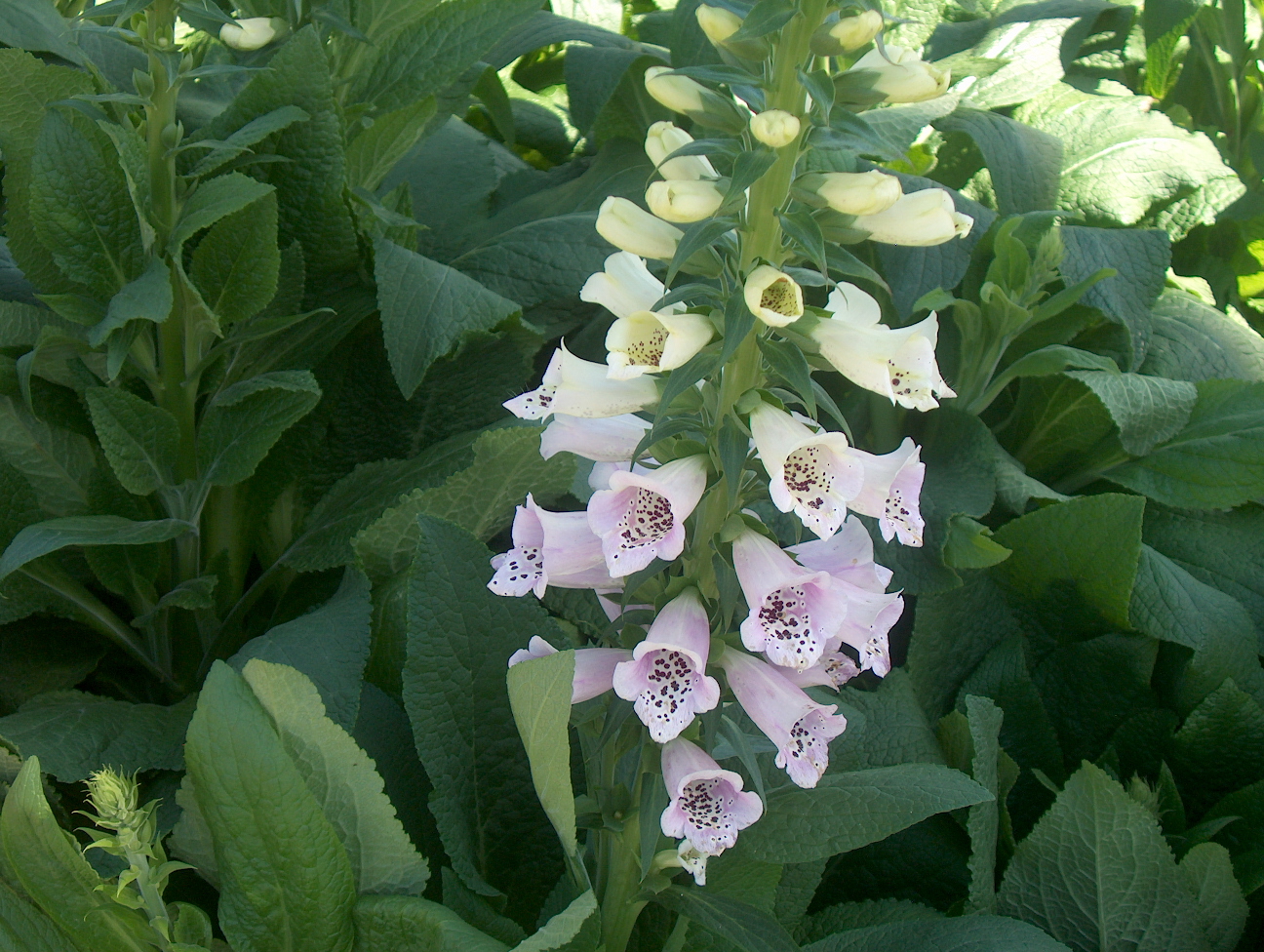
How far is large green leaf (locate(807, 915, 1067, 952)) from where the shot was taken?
0.87 metres

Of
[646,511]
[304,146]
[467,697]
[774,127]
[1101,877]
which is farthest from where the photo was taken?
[304,146]

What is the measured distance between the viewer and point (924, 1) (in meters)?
2.13

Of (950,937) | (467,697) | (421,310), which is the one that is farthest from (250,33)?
(950,937)

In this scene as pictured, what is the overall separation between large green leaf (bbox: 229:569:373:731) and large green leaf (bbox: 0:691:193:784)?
96 mm

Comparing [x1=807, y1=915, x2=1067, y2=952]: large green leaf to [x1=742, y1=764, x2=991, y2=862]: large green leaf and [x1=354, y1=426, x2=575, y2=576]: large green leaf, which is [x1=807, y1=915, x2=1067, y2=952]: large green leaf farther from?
[x1=354, y1=426, x2=575, y2=576]: large green leaf

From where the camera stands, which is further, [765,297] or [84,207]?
[84,207]

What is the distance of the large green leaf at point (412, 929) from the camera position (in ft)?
2.48

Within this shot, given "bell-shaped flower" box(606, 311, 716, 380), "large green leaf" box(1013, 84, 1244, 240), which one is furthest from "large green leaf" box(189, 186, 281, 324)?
"large green leaf" box(1013, 84, 1244, 240)

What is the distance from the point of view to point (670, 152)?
71 centimetres

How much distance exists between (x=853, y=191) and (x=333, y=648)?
641 mm

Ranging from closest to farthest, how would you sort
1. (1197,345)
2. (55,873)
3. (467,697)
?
(55,873) → (467,697) → (1197,345)

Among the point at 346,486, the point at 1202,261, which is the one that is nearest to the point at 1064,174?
the point at 1202,261

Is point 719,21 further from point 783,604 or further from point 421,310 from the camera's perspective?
point 421,310

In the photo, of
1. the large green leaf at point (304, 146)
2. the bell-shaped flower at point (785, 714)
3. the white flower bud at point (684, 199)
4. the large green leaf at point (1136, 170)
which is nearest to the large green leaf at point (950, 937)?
the bell-shaped flower at point (785, 714)
